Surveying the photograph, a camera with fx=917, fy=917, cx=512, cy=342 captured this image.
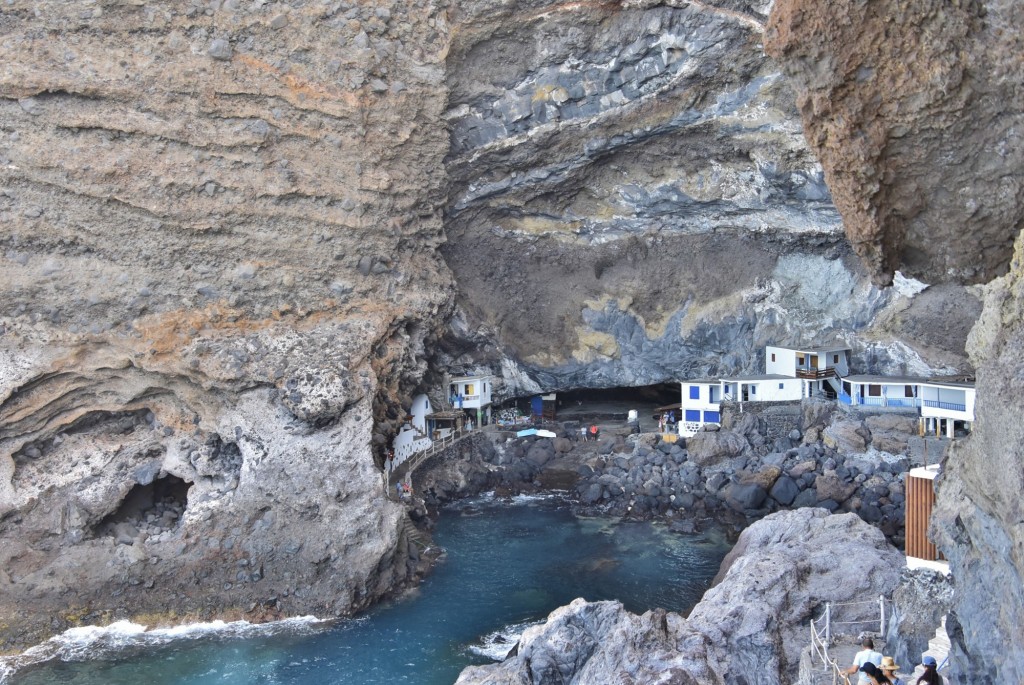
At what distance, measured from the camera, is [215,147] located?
23.1m

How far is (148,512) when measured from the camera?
2406 centimetres

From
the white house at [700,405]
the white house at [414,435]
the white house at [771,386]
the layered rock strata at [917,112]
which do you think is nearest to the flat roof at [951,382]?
the white house at [771,386]

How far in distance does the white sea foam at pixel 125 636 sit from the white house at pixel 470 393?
13549mm

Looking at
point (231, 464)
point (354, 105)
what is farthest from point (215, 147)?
point (231, 464)

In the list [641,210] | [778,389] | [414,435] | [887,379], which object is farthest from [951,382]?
[414,435]

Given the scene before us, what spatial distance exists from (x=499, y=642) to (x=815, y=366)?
18564 mm

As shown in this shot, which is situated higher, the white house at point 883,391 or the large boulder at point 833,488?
the white house at point 883,391

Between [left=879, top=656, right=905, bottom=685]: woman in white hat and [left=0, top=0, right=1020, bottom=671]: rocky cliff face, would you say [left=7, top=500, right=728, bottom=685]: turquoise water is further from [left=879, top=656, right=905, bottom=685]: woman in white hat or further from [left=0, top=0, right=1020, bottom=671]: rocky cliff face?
[left=879, top=656, right=905, bottom=685]: woman in white hat

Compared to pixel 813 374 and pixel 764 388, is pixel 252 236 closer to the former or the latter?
pixel 764 388

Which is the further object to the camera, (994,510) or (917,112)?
(994,510)

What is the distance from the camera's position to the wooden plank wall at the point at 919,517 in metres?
14.6

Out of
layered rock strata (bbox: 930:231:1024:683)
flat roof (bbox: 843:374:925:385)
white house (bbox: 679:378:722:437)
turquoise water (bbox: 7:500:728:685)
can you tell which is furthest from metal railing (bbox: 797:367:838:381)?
layered rock strata (bbox: 930:231:1024:683)

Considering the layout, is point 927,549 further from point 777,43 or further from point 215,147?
point 215,147

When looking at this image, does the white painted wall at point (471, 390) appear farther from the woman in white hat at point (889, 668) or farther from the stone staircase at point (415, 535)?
the woman in white hat at point (889, 668)
